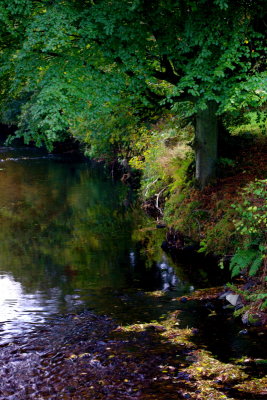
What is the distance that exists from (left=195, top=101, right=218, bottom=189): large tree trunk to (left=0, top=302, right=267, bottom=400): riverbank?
705 centimetres

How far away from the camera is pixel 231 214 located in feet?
45.3

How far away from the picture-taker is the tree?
12.0 meters

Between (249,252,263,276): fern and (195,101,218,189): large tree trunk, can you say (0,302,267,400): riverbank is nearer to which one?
(249,252,263,276): fern

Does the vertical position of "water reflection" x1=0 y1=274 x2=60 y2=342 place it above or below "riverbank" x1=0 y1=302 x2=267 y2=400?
above

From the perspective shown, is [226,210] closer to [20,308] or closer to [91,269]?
[91,269]

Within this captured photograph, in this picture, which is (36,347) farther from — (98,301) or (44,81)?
(44,81)

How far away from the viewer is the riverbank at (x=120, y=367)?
24.6 feet

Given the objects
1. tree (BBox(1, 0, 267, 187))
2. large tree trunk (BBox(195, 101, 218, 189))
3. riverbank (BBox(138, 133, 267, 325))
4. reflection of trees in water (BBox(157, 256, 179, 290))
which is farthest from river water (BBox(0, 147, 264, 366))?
tree (BBox(1, 0, 267, 187))

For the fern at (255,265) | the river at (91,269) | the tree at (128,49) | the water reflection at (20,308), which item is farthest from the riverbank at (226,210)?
the water reflection at (20,308)

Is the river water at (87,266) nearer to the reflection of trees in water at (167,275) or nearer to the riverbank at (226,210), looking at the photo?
the reflection of trees in water at (167,275)

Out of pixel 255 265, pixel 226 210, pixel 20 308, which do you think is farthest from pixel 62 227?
pixel 255 265

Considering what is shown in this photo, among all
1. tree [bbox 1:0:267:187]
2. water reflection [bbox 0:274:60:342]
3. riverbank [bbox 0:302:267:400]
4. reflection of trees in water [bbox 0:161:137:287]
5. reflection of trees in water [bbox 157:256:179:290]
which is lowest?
riverbank [bbox 0:302:267:400]

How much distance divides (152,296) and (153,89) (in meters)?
7.76

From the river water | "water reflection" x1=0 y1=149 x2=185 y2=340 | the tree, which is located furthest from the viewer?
"water reflection" x1=0 y1=149 x2=185 y2=340
